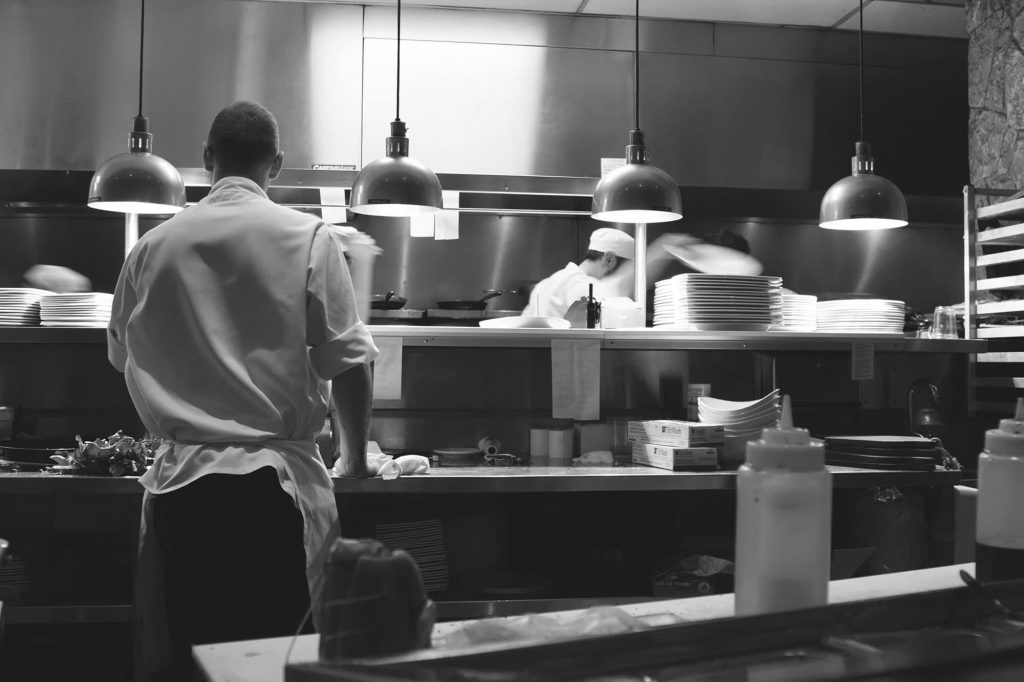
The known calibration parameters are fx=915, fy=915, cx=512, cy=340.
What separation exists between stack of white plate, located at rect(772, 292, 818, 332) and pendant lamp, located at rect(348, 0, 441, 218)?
2.00 m

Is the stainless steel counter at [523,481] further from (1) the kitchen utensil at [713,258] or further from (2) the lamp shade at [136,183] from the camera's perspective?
(1) the kitchen utensil at [713,258]

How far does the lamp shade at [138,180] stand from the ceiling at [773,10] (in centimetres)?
196

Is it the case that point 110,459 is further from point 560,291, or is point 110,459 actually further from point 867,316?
point 867,316

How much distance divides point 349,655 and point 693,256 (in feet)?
16.0

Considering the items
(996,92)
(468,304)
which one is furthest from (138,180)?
(996,92)

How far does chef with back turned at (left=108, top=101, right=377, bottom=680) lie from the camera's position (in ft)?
6.24

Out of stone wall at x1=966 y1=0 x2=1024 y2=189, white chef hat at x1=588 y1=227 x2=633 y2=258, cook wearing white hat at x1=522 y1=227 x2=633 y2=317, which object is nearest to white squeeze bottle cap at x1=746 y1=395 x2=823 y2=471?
cook wearing white hat at x1=522 y1=227 x2=633 y2=317

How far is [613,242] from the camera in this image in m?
4.99

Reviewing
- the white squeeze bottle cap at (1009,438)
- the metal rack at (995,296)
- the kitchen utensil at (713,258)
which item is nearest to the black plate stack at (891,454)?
the metal rack at (995,296)

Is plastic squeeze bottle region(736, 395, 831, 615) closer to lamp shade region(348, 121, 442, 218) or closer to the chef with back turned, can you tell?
the chef with back turned

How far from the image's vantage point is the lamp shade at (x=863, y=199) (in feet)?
12.3

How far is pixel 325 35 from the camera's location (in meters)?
4.91

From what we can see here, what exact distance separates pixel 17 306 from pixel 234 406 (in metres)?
2.62

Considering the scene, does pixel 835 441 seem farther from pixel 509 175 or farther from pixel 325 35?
pixel 325 35
